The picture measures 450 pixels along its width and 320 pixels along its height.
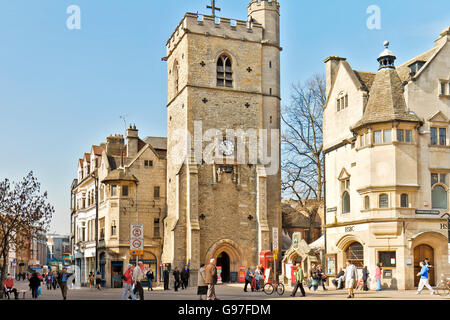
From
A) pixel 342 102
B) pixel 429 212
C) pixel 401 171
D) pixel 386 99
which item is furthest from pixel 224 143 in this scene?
pixel 429 212

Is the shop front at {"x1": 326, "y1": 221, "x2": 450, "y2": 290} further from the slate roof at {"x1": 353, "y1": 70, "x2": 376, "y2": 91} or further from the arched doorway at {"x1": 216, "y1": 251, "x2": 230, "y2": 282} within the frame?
the arched doorway at {"x1": 216, "y1": 251, "x2": 230, "y2": 282}

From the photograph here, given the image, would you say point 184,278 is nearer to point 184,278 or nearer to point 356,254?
point 184,278

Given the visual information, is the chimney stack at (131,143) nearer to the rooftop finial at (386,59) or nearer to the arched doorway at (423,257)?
the rooftop finial at (386,59)

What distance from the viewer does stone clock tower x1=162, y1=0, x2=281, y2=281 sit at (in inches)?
1813

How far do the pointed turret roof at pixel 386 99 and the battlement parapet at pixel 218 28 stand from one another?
17586 millimetres

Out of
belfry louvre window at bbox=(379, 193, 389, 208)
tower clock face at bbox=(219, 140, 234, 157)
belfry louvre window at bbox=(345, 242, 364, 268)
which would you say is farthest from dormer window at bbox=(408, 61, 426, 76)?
tower clock face at bbox=(219, 140, 234, 157)

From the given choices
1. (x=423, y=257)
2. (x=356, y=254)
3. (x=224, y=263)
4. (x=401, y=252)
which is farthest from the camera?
(x=224, y=263)

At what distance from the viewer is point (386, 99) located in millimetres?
32875

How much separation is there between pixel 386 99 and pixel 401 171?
3.93 meters

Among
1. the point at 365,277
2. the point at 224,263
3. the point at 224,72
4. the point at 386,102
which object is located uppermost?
the point at 224,72

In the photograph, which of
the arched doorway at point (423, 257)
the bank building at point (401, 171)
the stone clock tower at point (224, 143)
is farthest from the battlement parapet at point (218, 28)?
the arched doorway at point (423, 257)

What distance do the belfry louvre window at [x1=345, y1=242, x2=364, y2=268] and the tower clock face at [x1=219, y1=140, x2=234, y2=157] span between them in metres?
14.8

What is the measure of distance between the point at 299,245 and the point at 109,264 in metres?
18.7
